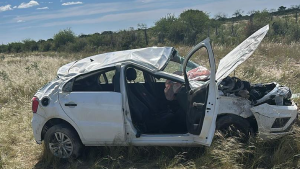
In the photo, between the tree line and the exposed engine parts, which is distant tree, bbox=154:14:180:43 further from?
the exposed engine parts

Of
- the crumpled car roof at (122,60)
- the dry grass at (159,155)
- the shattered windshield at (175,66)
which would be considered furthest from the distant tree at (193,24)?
the crumpled car roof at (122,60)

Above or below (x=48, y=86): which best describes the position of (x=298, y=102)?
below

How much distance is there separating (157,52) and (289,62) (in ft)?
23.8

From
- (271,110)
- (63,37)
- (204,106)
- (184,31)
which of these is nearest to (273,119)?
(271,110)

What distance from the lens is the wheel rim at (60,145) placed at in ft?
15.0

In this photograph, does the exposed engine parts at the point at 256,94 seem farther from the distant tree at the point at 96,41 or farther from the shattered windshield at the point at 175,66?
the distant tree at the point at 96,41

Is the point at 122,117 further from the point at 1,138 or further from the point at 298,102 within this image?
the point at 298,102

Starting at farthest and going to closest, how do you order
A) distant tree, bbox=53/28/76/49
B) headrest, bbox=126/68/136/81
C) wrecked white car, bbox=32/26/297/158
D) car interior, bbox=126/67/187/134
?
1. distant tree, bbox=53/28/76/49
2. headrest, bbox=126/68/136/81
3. car interior, bbox=126/67/187/134
4. wrecked white car, bbox=32/26/297/158

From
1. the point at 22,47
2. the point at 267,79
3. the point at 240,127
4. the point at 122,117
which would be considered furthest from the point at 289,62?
the point at 22,47

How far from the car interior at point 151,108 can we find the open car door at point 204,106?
394 mm

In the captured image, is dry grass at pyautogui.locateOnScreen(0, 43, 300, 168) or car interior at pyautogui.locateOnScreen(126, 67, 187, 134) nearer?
dry grass at pyautogui.locateOnScreen(0, 43, 300, 168)

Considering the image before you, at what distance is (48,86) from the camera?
Result: 468 cm

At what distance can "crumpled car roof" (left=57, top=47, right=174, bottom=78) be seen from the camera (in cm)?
449

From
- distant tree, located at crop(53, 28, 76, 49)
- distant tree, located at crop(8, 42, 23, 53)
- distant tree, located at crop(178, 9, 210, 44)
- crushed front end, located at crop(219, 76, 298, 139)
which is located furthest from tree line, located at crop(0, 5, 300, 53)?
distant tree, located at crop(8, 42, 23, 53)
